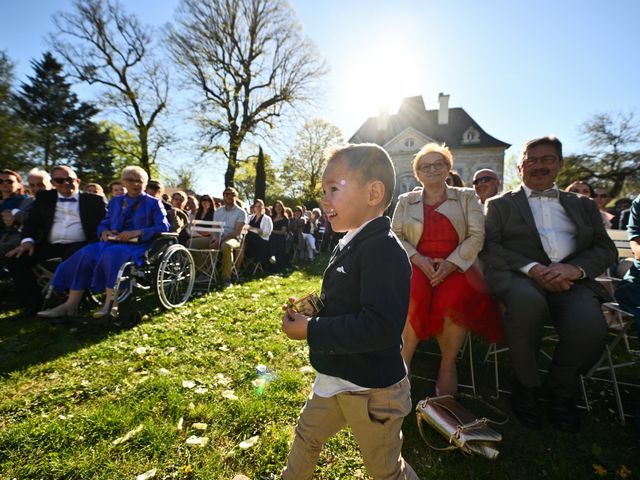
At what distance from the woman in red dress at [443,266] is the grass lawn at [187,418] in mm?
547

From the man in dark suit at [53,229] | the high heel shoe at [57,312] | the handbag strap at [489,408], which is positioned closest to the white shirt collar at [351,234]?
the handbag strap at [489,408]

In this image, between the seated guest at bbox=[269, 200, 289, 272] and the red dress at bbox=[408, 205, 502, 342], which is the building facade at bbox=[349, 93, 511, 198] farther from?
the red dress at bbox=[408, 205, 502, 342]

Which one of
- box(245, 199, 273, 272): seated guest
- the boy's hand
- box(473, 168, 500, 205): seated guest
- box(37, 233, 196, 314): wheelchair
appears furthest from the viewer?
box(245, 199, 273, 272): seated guest

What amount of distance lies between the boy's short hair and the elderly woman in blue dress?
3.74m

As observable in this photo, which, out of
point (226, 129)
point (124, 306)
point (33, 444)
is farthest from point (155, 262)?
point (226, 129)

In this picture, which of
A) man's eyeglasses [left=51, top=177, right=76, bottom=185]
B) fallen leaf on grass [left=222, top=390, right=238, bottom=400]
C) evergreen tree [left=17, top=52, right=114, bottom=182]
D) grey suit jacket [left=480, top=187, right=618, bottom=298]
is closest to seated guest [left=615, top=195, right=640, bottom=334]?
grey suit jacket [left=480, top=187, right=618, bottom=298]

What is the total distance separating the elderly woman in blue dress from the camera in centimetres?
383

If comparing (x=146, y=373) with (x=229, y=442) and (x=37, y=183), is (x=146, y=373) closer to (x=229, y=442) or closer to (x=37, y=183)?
(x=229, y=442)

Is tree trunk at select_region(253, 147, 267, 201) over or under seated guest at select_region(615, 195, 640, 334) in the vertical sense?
over

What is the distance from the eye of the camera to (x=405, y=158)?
35375 millimetres

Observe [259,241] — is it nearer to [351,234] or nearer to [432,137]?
[351,234]

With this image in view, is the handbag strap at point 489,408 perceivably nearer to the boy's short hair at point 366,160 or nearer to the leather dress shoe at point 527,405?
the leather dress shoe at point 527,405

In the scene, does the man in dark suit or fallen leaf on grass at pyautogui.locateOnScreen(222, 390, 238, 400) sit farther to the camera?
the man in dark suit

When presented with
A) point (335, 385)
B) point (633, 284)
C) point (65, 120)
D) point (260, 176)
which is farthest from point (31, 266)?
point (65, 120)
